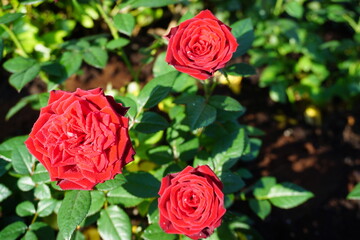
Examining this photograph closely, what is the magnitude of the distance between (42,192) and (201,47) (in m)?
0.74

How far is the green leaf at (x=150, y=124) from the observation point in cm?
116

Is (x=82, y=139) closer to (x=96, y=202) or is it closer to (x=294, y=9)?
(x=96, y=202)

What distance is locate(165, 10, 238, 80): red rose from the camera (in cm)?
98

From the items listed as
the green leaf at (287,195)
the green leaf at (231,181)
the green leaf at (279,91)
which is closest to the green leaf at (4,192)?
the green leaf at (231,181)

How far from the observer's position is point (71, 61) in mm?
1396

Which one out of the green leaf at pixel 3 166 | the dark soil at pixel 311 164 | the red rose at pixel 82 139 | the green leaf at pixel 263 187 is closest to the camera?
the red rose at pixel 82 139

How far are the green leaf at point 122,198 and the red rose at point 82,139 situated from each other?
33cm

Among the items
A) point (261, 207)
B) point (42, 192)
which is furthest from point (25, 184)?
point (261, 207)

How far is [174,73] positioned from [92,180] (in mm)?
511

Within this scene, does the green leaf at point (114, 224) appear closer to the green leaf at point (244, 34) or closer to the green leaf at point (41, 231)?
the green leaf at point (41, 231)

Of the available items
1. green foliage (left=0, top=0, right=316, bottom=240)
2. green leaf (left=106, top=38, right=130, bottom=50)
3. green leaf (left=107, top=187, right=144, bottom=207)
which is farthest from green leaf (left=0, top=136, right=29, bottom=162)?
green leaf (left=106, top=38, right=130, bottom=50)

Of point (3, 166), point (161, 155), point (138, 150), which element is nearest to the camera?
point (3, 166)

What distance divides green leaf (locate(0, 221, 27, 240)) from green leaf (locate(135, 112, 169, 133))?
52 centimetres

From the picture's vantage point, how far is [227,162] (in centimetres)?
122
